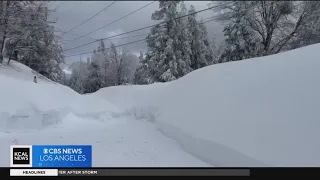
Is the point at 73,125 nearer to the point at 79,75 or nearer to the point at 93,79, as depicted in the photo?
the point at 93,79

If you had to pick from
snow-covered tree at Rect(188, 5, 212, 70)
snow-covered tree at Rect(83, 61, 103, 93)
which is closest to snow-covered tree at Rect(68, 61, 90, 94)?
snow-covered tree at Rect(83, 61, 103, 93)

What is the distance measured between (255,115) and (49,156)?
3078mm

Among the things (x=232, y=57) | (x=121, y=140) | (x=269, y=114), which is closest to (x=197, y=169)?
(x=269, y=114)

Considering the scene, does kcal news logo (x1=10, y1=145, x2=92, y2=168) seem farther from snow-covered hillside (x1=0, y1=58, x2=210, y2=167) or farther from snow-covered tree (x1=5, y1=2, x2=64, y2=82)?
snow-covered tree (x1=5, y1=2, x2=64, y2=82)

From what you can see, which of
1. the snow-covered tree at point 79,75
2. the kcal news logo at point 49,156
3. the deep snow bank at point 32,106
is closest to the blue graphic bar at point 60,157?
the kcal news logo at point 49,156

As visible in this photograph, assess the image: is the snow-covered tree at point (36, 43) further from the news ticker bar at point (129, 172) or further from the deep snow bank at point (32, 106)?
the news ticker bar at point (129, 172)

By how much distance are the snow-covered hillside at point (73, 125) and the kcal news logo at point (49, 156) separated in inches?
60.6

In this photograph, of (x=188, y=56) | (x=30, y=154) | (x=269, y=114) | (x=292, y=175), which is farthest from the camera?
(x=188, y=56)

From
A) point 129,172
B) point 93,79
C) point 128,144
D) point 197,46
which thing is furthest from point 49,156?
point 93,79

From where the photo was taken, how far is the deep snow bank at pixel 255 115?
3.43m

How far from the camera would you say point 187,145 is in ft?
16.8

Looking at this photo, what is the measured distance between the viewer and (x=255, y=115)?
4.24 meters

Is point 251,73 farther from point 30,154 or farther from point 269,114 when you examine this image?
point 30,154

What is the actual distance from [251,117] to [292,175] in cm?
217
